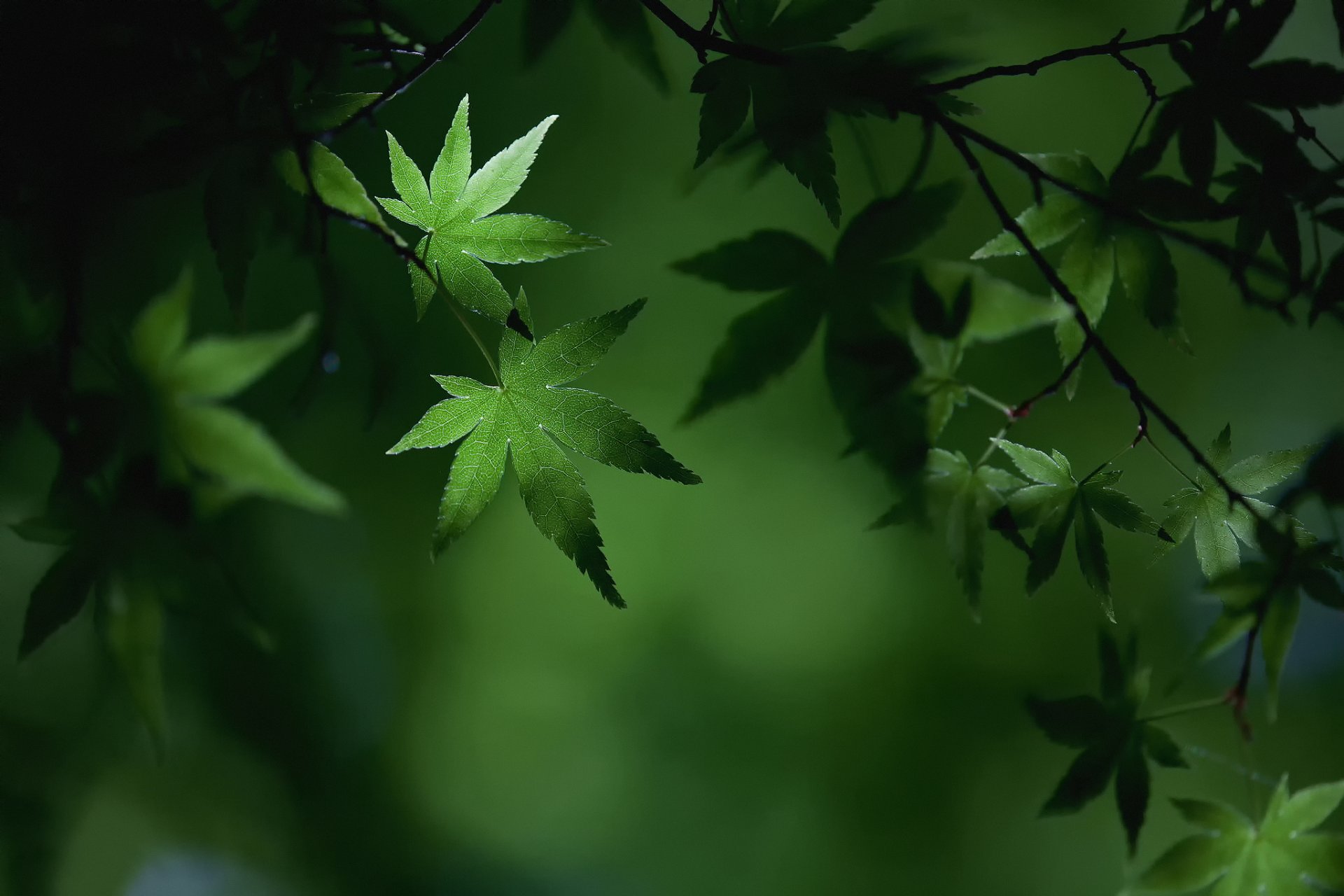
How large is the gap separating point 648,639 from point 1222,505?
2.03 metres

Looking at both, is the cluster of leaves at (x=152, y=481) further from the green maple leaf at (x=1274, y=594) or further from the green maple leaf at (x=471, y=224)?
the green maple leaf at (x=1274, y=594)

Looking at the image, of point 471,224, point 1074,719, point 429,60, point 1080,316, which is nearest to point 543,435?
point 471,224

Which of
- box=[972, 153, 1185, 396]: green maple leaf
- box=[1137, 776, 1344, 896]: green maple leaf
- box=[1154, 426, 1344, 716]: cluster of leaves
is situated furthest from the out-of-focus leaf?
box=[1137, 776, 1344, 896]: green maple leaf

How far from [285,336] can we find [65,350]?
140 millimetres

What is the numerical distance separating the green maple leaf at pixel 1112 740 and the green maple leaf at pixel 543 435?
0.40 metres

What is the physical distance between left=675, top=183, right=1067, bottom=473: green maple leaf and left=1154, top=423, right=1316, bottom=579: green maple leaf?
0.25 m

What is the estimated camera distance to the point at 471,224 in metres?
0.58

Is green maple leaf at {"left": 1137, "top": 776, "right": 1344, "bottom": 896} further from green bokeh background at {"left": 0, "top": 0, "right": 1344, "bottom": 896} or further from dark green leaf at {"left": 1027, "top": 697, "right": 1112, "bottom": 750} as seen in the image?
green bokeh background at {"left": 0, "top": 0, "right": 1344, "bottom": 896}

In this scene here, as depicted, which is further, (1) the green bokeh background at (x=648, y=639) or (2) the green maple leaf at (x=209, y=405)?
(1) the green bokeh background at (x=648, y=639)

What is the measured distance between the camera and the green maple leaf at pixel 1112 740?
62 centimetres

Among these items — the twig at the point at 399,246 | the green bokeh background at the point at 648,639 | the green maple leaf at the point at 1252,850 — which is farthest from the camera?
the green bokeh background at the point at 648,639

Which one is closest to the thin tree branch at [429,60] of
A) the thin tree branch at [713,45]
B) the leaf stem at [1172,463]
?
the thin tree branch at [713,45]

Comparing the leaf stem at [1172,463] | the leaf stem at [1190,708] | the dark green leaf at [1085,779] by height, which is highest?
the leaf stem at [1172,463]

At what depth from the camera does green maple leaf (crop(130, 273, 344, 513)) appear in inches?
16.0
